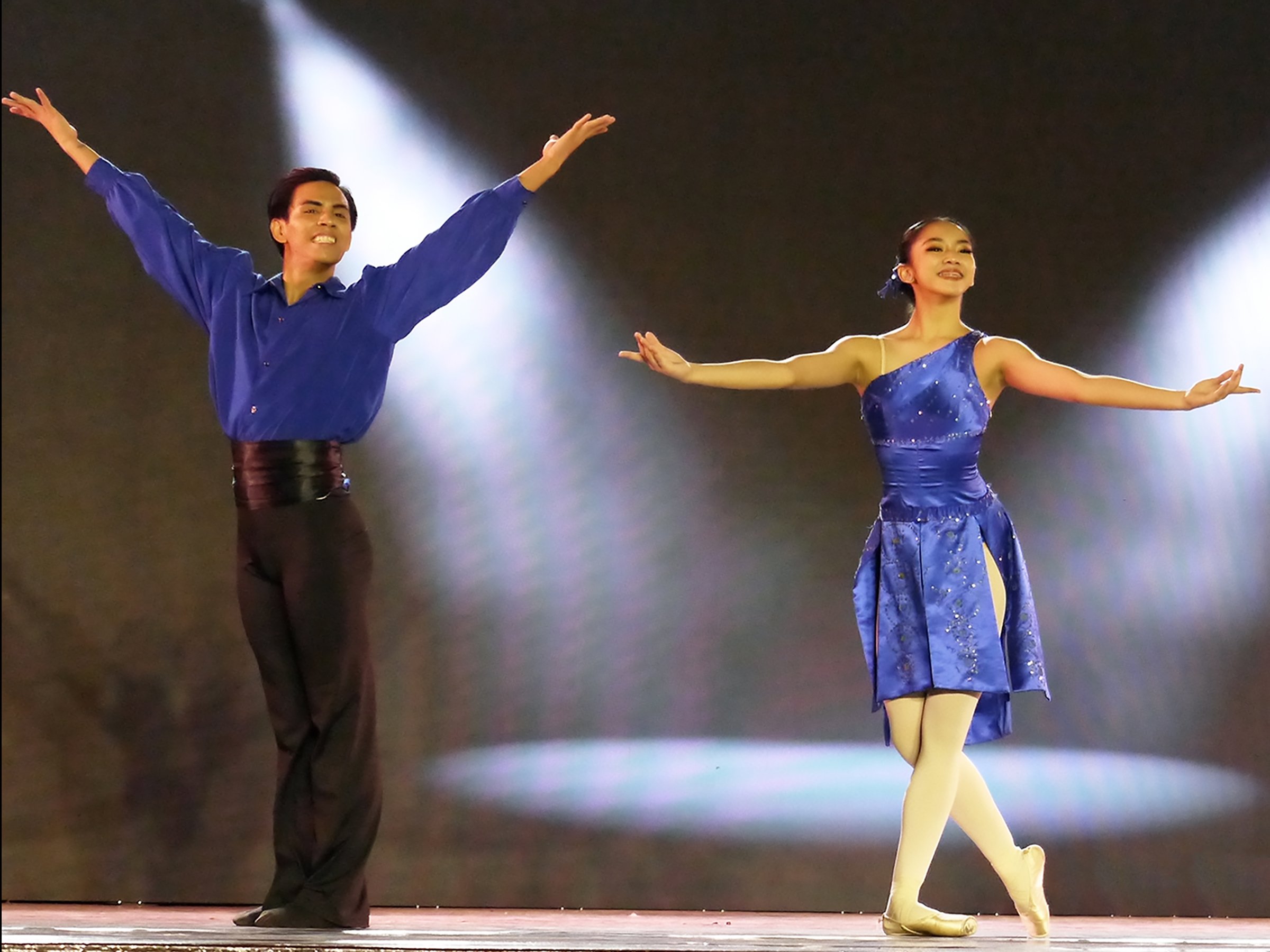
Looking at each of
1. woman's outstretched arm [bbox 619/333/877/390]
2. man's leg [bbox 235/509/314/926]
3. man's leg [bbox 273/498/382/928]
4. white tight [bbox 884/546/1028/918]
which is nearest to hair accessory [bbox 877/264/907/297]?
woman's outstretched arm [bbox 619/333/877/390]

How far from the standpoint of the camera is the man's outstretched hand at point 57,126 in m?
2.55

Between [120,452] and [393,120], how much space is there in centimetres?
114

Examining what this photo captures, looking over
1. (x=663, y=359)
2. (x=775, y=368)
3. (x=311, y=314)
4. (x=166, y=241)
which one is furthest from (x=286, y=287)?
(x=775, y=368)

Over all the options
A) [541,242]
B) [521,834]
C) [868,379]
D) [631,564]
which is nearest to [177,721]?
[521,834]

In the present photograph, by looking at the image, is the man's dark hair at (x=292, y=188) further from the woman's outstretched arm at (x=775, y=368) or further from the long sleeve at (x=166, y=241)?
the woman's outstretched arm at (x=775, y=368)

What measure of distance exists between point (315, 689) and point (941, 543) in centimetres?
115

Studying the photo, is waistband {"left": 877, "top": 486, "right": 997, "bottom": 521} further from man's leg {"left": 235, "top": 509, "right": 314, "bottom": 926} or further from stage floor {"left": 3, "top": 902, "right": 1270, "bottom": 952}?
man's leg {"left": 235, "top": 509, "right": 314, "bottom": 926}

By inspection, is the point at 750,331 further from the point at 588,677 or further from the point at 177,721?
the point at 177,721

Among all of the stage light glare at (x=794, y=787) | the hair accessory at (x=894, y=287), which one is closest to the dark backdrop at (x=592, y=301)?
the stage light glare at (x=794, y=787)

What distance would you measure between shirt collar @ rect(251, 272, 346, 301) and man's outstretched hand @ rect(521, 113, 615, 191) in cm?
39

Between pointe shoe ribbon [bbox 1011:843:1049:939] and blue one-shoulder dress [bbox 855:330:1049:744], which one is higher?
blue one-shoulder dress [bbox 855:330:1049:744]

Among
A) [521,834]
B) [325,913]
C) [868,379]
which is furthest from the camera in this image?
[521,834]

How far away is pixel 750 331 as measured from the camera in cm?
358

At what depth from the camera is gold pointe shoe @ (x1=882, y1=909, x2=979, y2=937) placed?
7.48 ft
